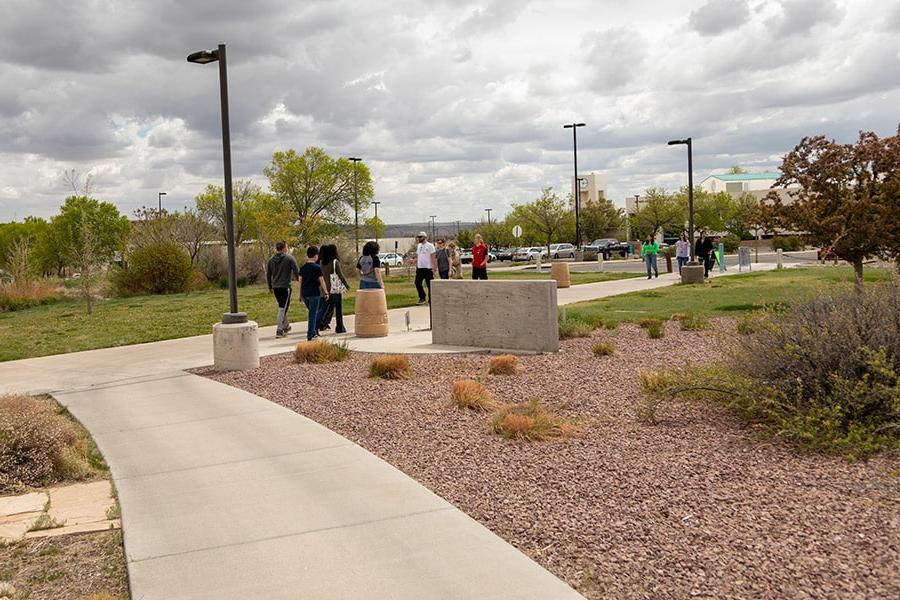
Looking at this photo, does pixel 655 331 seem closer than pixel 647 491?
No

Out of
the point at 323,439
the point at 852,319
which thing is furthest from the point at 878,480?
the point at 323,439

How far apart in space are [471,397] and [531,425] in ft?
4.24

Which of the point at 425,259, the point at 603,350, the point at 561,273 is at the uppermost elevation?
the point at 425,259

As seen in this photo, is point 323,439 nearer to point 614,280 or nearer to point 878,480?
point 878,480

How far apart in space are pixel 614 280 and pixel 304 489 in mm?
25290

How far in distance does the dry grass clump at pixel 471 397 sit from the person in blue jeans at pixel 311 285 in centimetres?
606

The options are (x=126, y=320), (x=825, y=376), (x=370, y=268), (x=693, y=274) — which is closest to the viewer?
(x=825, y=376)

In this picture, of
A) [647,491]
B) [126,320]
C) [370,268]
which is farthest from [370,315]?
[647,491]

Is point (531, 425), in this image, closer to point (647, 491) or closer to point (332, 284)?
point (647, 491)

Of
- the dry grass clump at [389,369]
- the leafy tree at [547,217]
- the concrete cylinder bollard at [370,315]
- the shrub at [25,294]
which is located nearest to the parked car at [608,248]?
the leafy tree at [547,217]

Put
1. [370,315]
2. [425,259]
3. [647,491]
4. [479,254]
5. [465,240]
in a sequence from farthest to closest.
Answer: [465,240]
[479,254]
[425,259]
[370,315]
[647,491]

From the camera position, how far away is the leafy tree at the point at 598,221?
81.3 metres

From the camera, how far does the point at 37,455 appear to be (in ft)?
22.8

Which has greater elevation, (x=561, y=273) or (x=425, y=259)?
(x=425, y=259)
